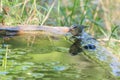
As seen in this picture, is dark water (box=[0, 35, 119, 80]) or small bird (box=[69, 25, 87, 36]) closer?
dark water (box=[0, 35, 119, 80])

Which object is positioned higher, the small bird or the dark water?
the small bird

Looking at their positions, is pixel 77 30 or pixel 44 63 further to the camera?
pixel 77 30

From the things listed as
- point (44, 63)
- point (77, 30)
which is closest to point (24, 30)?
point (77, 30)

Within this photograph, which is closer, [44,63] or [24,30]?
[44,63]

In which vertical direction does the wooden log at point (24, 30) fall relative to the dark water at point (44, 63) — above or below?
above

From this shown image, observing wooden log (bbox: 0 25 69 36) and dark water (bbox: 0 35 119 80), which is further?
wooden log (bbox: 0 25 69 36)

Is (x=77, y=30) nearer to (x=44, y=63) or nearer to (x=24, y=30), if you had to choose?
(x=24, y=30)

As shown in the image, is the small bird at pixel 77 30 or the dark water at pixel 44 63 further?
the small bird at pixel 77 30

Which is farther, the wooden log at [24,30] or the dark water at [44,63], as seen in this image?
the wooden log at [24,30]
